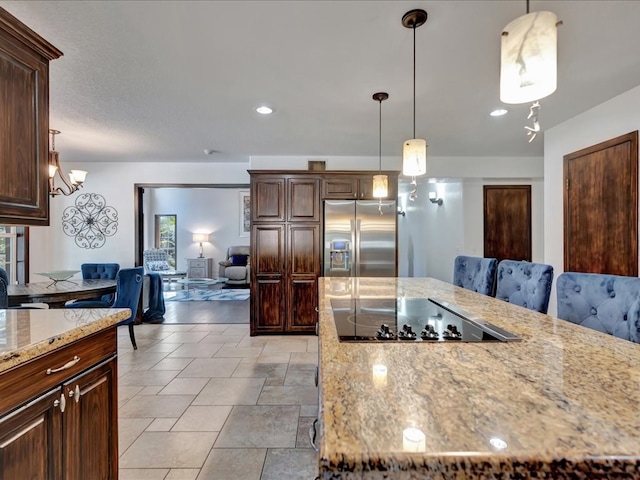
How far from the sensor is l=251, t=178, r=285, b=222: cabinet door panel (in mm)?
4379

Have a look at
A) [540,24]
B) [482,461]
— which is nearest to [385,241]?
[540,24]

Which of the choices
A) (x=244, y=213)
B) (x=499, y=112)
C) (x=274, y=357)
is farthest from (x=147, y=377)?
(x=244, y=213)

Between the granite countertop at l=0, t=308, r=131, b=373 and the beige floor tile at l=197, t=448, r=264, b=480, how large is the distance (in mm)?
973

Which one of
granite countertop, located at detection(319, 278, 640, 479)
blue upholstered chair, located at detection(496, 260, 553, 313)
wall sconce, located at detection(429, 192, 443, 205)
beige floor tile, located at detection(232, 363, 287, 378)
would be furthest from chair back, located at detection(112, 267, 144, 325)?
wall sconce, located at detection(429, 192, 443, 205)

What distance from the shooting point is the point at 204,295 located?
25.6 feet

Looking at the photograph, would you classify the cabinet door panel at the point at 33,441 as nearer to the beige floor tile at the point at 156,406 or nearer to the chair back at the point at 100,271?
the beige floor tile at the point at 156,406

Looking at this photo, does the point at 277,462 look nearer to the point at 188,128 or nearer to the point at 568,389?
the point at 568,389

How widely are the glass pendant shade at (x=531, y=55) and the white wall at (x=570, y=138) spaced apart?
8.37 ft

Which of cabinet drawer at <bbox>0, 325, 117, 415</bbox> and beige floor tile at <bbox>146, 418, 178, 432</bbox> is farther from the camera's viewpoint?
beige floor tile at <bbox>146, 418, 178, 432</bbox>

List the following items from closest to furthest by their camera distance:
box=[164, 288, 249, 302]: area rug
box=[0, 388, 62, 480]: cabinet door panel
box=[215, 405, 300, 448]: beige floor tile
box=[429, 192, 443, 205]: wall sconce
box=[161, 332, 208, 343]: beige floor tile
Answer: box=[0, 388, 62, 480]: cabinet door panel → box=[215, 405, 300, 448]: beige floor tile → box=[161, 332, 208, 343]: beige floor tile → box=[429, 192, 443, 205]: wall sconce → box=[164, 288, 249, 302]: area rug

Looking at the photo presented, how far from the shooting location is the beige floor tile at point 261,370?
3.06 meters

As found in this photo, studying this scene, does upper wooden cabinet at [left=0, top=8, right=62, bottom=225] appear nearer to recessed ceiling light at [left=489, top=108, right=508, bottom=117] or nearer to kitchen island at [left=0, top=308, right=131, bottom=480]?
kitchen island at [left=0, top=308, right=131, bottom=480]

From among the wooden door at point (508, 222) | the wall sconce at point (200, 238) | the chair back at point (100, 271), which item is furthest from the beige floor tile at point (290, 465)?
the wall sconce at point (200, 238)

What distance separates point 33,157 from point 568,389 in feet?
7.15
